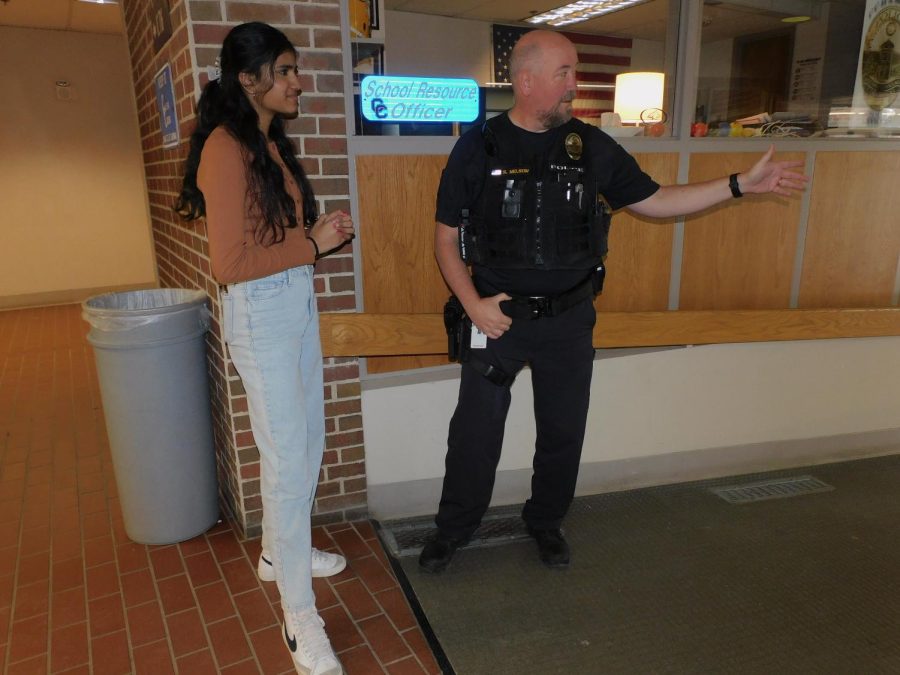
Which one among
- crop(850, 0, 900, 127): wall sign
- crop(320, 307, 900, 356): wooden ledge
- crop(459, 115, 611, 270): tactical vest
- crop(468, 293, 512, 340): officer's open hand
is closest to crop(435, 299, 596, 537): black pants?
crop(468, 293, 512, 340): officer's open hand

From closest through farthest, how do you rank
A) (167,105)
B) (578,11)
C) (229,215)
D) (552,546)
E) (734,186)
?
(229,215)
(734,186)
(552,546)
(167,105)
(578,11)

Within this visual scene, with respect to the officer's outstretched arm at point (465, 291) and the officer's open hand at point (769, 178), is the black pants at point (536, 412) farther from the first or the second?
the officer's open hand at point (769, 178)

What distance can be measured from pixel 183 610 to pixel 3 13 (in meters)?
7.40

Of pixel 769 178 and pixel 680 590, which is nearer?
pixel 769 178

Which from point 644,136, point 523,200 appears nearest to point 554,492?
point 523,200

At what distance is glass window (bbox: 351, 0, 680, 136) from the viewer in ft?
9.17

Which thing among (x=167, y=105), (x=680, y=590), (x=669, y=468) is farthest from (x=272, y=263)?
(x=669, y=468)

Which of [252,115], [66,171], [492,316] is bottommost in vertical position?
[492,316]

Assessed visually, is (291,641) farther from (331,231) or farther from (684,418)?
(684,418)

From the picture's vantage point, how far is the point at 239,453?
267 cm

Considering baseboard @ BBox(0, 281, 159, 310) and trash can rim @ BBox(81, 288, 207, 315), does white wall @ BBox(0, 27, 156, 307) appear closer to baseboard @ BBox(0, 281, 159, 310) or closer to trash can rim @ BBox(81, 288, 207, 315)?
baseboard @ BBox(0, 281, 159, 310)

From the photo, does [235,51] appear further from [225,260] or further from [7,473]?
[7,473]

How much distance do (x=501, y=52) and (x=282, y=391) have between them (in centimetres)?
776

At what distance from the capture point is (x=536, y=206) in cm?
227
